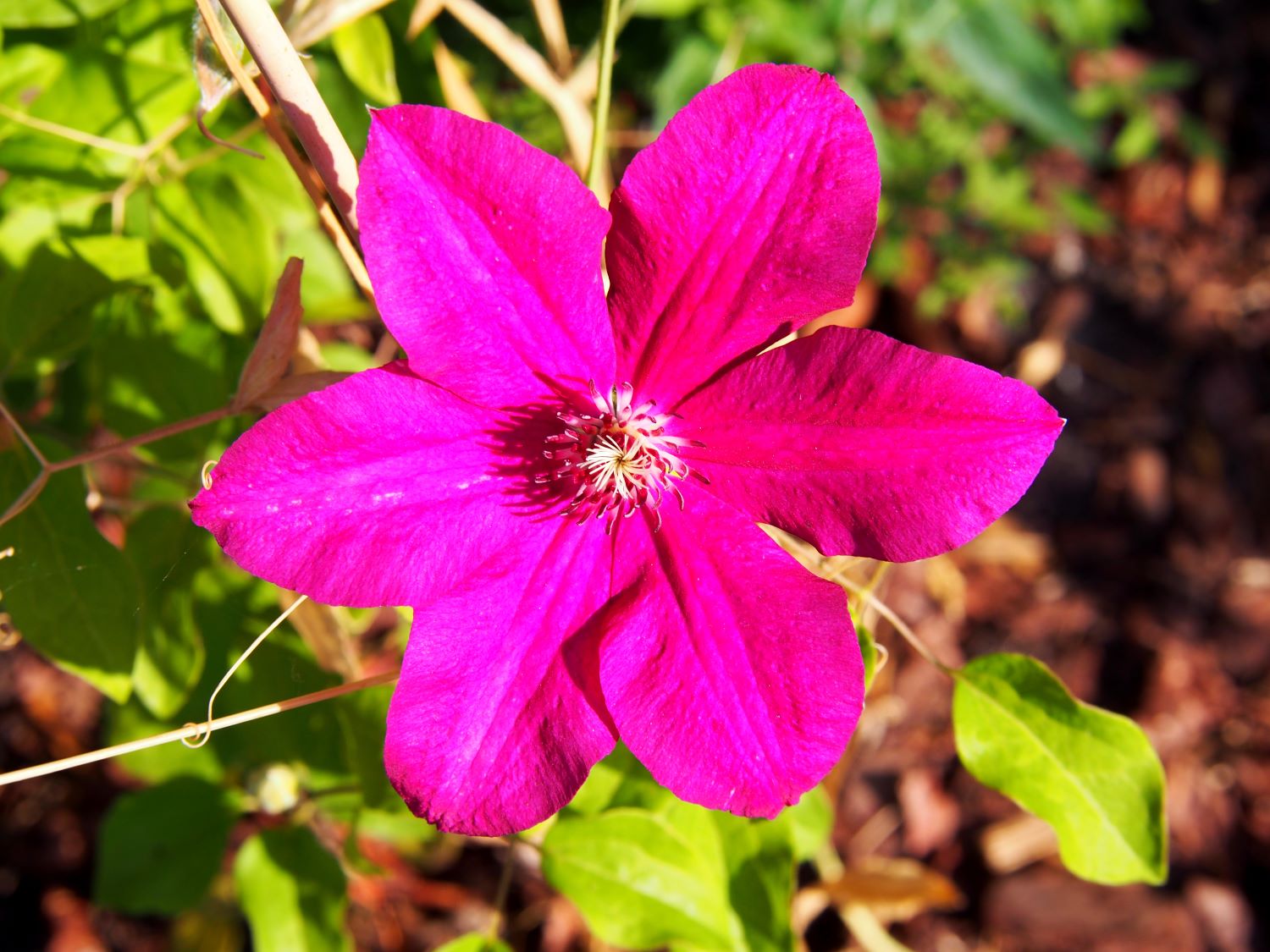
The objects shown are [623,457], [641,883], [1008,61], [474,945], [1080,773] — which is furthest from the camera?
[1008,61]

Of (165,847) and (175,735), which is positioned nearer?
(175,735)

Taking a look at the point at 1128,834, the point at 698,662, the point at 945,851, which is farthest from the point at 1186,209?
the point at 698,662

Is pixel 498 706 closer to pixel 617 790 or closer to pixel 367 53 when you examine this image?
pixel 617 790

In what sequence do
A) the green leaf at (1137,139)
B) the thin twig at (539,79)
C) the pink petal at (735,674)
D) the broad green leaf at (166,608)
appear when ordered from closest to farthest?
the pink petal at (735,674) < the broad green leaf at (166,608) < the thin twig at (539,79) < the green leaf at (1137,139)

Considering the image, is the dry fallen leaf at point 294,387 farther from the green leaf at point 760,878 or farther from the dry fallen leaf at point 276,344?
the green leaf at point 760,878

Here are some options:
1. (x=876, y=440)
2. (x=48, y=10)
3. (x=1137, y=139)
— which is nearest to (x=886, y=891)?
(x=876, y=440)

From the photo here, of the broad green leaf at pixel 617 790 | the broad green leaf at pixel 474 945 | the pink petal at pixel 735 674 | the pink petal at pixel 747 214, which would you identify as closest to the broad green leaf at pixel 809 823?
the broad green leaf at pixel 617 790

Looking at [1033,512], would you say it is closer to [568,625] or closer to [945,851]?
[945,851]
